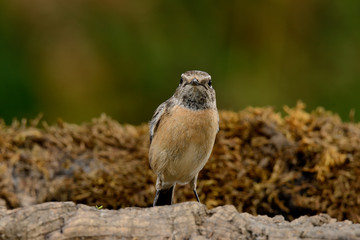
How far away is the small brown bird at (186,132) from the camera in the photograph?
4.26 metres

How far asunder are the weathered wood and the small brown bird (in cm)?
117

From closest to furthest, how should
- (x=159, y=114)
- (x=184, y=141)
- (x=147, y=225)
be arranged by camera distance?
(x=147, y=225)
(x=184, y=141)
(x=159, y=114)

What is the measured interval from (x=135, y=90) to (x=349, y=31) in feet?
8.44

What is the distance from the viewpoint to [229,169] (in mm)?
4855

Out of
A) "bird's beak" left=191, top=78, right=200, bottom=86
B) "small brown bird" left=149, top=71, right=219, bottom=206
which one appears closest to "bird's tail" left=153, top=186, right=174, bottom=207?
"small brown bird" left=149, top=71, right=219, bottom=206

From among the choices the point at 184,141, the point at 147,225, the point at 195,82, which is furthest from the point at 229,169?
the point at 147,225

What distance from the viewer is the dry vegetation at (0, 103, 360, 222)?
15.3 feet

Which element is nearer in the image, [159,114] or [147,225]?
[147,225]

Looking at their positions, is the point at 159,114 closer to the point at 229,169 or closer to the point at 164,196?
the point at 164,196

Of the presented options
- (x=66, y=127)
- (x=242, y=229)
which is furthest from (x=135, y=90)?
(x=242, y=229)

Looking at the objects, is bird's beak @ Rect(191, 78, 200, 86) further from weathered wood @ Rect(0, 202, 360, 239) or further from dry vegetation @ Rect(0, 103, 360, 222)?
weathered wood @ Rect(0, 202, 360, 239)

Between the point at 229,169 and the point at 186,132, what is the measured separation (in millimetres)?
752

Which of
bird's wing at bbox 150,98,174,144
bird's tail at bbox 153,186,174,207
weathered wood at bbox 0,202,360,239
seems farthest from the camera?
bird's tail at bbox 153,186,174,207

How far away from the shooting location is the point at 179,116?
4312 mm
